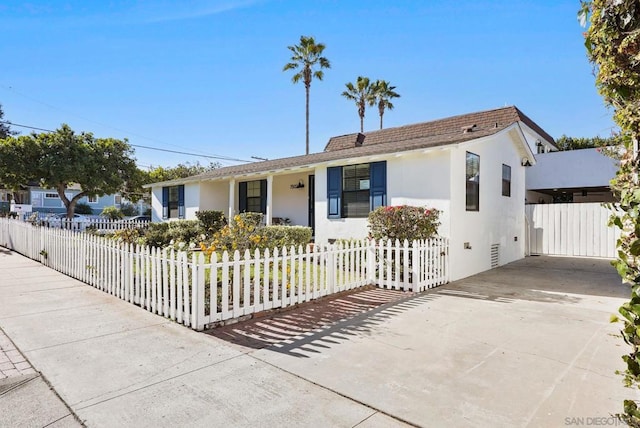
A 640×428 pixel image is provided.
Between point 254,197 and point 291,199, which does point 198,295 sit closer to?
point 291,199

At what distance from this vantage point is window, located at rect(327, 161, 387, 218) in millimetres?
9836

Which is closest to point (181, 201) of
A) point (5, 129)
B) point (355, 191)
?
point (355, 191)

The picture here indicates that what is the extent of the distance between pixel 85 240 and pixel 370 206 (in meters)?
6.98

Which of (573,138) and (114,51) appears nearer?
(114,51)

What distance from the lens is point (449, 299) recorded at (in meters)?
6.39

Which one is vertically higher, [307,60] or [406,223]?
[307,60]

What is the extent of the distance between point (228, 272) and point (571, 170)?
18.2 m

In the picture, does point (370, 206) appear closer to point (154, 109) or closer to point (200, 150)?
point (154, 109)

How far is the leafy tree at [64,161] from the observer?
17.8 meters

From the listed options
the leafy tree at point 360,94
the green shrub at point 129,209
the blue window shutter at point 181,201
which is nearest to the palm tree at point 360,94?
the leafy tree at point 360,94

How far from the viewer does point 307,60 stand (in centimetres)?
2608

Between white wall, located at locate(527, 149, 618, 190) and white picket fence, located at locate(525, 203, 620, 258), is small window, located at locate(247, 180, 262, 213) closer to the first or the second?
white picket fence, located at locate(525, 203, 620, 258)

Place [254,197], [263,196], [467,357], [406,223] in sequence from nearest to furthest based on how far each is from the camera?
[467,357] → [406,223] → [263,196] → [254,197]

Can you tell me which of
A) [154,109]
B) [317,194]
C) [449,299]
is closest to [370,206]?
[317,194]
